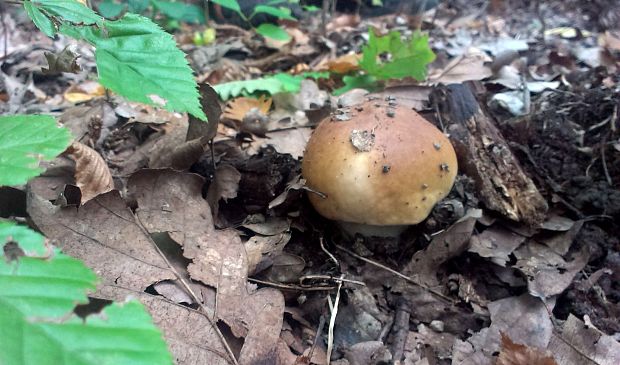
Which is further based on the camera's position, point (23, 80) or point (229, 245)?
point (23, 80)

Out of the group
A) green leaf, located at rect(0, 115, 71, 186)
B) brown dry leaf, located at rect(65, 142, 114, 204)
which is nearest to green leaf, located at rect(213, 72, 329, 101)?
brown dry leaf, located at rect(65, 142, 114, 204)

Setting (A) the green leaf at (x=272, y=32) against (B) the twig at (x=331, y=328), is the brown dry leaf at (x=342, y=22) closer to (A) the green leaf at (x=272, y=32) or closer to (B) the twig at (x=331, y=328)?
(A) the green leaf at (x=272, y=32)

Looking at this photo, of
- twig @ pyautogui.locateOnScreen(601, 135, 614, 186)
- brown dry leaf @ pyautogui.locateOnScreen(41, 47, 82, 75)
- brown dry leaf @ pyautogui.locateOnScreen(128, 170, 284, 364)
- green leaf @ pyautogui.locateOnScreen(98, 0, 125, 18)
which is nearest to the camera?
brown dry leaf @ pyautogui.locateOnScreen(128, 170, 284, 364)

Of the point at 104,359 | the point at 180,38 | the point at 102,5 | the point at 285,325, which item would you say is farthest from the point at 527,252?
the point at 180,38

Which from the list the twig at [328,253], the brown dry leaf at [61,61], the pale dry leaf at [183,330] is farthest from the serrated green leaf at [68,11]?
the twig at [328,253]

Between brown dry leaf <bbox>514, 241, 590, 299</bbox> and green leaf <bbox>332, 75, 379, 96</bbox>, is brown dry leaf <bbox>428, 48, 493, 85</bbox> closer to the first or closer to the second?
green leaf <bbox>332, 75, 379, 96</bbox>

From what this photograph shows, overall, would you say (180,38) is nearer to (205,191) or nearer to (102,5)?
(102,5)

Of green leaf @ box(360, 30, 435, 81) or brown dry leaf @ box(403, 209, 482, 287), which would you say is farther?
green leaf @ box(360, 30, 435, 81)

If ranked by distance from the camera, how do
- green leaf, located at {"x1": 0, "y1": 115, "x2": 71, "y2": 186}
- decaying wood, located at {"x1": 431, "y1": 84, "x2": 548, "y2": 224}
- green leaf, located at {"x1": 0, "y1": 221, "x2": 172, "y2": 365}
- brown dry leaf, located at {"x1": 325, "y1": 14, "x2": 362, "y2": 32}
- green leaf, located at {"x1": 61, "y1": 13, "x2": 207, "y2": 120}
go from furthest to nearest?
1. brown dry leaf, located at {"x1": 325, "y1": 14, "x2": 362, "y2": 32}
2. decaying wood, located at {"x1": 431, "y1": 84, "x2": 548, "y2": 224}
3. green leaf, located at {"x1": 61, "y1": 13, "x2": 207, "y2": 120}
4. green leaf, located at {"x1": 0, "y1": 115, "x2": 71, "y2": 186}
5. green leaf, located at {"x1": 0, "y1": 221, "x2": 172, "y2": 365}
